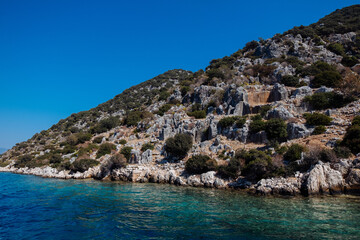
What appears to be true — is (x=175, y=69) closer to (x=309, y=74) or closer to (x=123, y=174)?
(x=309, y=74)

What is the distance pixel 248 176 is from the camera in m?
21.5

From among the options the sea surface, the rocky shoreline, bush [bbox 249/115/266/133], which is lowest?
the sea surface

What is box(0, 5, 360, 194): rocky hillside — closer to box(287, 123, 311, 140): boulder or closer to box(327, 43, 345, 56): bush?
box(327, 43, 345, 56): bush

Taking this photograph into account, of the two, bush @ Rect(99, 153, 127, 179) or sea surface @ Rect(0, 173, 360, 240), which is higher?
bush @ Rect(99, 153, 127, 179)

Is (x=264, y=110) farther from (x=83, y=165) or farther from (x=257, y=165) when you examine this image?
(x=83, y=165)

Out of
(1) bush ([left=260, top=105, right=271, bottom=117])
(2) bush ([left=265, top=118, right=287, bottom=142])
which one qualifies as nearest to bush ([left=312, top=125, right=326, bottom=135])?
(2) bush ([left=265, top=118, right=287, bottom=142])

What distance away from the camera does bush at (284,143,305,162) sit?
67.3 feet

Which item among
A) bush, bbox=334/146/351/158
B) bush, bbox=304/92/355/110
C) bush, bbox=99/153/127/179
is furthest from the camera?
bush, bbox=99/153/127/179

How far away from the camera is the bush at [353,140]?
18.5 metres

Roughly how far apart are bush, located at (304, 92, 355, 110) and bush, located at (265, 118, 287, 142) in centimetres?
843

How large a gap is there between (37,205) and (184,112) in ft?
111

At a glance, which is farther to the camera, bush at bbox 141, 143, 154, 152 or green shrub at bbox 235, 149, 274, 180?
bush at bbox 141, 143, 154, 152

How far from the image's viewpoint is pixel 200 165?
2503cm

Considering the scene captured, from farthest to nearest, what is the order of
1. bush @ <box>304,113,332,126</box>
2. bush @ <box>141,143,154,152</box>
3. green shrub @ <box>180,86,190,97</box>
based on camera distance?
green shrub @ <box>180,86,190,97</box> < bush @ <box>141,143,154,152</box> < bush @ <box>304,113,332,126</box>
